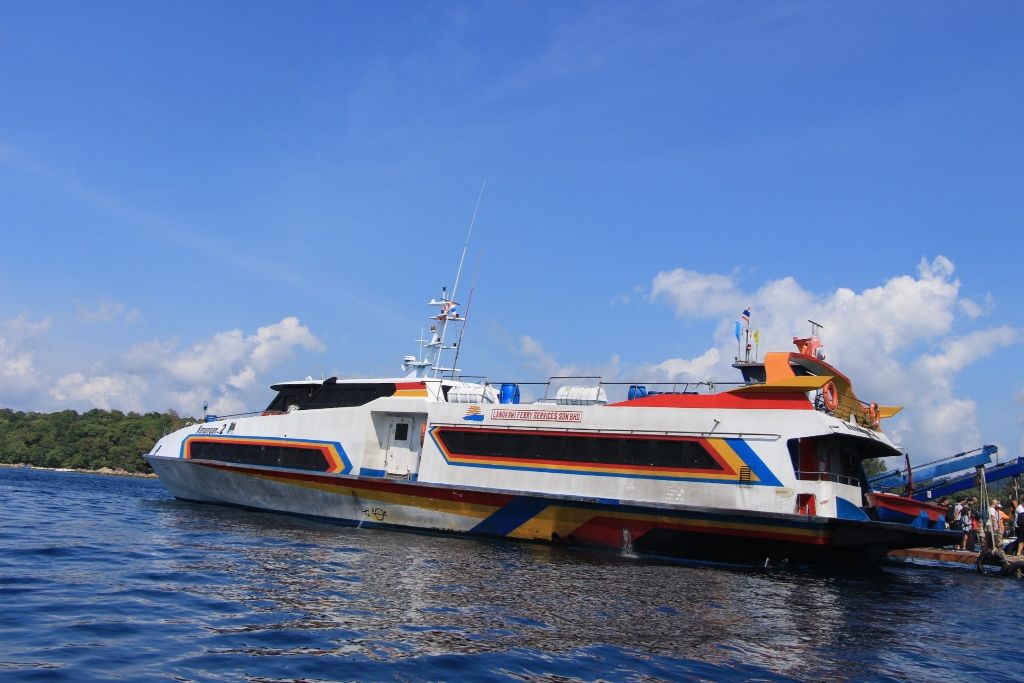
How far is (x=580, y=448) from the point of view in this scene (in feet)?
53.9

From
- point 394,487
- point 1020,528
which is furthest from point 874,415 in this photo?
A: point 394,487

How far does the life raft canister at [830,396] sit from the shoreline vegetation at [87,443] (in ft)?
219

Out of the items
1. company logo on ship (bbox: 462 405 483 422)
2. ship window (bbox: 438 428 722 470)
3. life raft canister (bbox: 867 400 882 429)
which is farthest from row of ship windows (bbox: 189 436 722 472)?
life raft canister (bbox: 867 400 882 429)

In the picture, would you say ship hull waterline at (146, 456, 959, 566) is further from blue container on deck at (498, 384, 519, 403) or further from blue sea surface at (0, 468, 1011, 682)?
blue container on deck at (498, 384, 519, 403)

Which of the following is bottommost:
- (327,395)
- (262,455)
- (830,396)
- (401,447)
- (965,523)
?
(262,455)

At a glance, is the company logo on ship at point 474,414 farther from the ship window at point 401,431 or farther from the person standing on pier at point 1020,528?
the person standing on pier at point 1020,528

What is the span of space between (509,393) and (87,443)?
73.3 metres

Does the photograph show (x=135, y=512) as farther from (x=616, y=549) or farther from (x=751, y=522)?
(x=751, y=522)

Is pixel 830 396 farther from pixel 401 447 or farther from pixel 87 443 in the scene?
pixel 87 443

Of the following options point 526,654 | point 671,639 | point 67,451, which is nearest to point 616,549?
point 671,639

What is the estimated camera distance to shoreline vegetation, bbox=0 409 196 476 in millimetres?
74812

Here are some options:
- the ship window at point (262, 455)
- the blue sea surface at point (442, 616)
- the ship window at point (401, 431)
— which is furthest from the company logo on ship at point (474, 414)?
the ship window at point (262, 455)

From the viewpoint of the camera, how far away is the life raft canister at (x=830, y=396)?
1510 centimetres

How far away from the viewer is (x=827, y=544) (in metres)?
14.1
